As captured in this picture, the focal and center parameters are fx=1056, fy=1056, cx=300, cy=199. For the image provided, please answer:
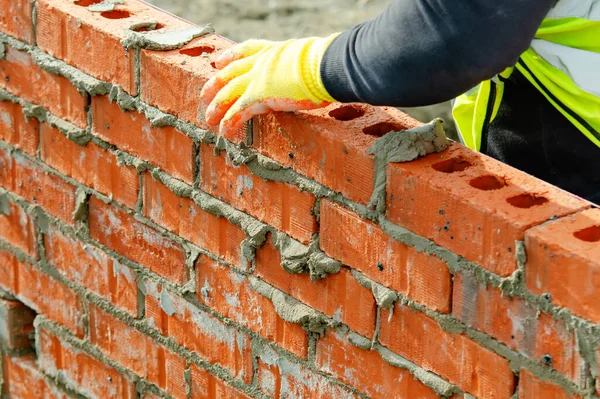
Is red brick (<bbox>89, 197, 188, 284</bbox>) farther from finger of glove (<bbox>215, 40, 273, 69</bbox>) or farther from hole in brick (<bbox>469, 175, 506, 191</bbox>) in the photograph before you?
hole in brick (<bbox>469, 175, 506, 191</bbox>)

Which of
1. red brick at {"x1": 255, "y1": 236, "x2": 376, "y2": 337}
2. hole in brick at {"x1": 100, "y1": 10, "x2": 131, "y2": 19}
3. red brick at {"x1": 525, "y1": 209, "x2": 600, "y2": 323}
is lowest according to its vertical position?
red brick at {"x1": 255, "y1": 236, "x2": 376, "y2": 337}

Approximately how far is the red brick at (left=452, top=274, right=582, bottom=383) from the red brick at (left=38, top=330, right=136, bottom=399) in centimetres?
109

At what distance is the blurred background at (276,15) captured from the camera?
17.7ft

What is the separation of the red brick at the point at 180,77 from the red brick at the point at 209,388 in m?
0.60

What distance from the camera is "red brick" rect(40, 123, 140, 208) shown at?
8.18ft

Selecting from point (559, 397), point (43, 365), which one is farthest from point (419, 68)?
point (43, 365)

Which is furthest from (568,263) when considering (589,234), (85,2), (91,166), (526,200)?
(85,2)

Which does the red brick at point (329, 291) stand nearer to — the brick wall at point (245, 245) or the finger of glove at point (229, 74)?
the brick wall at point (245, 245)

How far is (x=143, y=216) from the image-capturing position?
248 centimetres

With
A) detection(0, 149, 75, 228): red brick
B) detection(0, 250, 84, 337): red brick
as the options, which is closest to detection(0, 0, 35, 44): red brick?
detection(0, 149, 75, 228): red brick

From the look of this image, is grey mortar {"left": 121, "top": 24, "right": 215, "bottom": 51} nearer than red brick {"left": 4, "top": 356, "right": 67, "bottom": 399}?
Yes

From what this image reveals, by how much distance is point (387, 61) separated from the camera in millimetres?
1799

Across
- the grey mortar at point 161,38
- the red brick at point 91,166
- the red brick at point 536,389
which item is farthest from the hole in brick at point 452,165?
the red brick at point 91,166

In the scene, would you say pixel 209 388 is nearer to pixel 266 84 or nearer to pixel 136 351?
pixel 136 351
